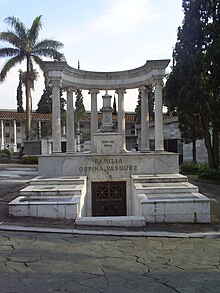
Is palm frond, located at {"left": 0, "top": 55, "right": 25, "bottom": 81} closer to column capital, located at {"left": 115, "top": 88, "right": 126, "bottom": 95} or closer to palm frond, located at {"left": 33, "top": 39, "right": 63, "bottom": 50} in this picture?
palm frond, located at {"left": 33, "top": 39, "right": 63, "bottom": 50}

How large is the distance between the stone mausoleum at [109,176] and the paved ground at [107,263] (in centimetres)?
87

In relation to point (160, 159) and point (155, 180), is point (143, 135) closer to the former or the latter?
point (160, 159)

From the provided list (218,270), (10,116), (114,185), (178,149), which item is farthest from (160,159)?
(10,116)

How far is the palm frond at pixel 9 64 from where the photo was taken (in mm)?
28891

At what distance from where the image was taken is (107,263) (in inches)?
191

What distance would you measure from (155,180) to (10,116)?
4213cm

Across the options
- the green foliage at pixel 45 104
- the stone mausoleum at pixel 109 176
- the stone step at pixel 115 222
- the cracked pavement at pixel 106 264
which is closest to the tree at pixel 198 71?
the stone mausoleum at pixel 109 176

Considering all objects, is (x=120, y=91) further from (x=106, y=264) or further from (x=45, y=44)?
(x=45, y=44)

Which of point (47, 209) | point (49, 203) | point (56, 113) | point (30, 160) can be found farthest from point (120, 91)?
point (30, 160)

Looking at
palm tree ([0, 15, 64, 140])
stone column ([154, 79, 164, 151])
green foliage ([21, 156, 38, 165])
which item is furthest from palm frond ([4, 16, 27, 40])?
stone column ([154, 79, 164, 151])

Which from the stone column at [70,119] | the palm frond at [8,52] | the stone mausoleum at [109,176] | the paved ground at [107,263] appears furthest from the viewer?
the palm frond at [8,52]

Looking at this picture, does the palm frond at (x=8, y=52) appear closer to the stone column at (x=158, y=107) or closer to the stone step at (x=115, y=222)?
the stone column at (x=158, y=107)

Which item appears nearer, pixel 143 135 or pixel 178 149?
pixel 143 135

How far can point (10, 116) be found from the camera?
49.7 metres
